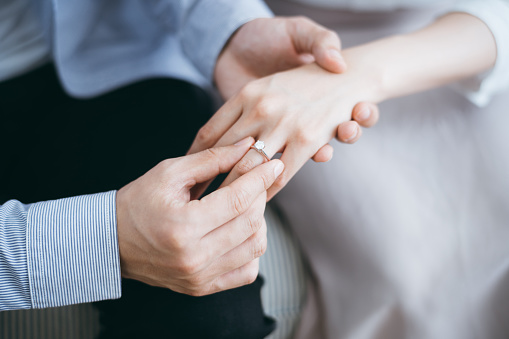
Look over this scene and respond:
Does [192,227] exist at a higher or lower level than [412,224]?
higher

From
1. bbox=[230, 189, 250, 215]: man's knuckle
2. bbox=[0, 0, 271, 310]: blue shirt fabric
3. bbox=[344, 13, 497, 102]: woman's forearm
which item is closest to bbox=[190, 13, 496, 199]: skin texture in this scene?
bbox=[344, 13, 497, 102]: woman's forearm

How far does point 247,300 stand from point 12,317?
47cm

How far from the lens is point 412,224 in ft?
2.79

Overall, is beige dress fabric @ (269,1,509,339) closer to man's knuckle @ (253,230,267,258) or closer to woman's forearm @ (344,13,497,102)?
woman's forearm @ (344,13,497,102)

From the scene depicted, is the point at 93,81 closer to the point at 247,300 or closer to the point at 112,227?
the point at 112,227

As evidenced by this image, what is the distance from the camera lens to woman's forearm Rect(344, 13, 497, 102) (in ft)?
2.84

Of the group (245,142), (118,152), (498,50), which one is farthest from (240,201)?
(498,50)

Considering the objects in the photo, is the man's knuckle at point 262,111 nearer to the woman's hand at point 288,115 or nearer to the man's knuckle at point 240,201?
the woman's hand at point 288,115

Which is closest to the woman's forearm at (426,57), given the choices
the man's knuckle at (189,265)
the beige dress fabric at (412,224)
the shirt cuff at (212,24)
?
the beige dress fabric at (412,224)

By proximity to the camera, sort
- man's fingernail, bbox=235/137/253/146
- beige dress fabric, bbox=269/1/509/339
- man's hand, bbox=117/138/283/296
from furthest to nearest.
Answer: beige dress fabric, bbox=269/1/509/339 → man's fingernail, bbox=235/137/253/146 → man's hand, bbox=117/138/283/296

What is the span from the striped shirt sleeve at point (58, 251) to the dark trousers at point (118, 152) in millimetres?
127

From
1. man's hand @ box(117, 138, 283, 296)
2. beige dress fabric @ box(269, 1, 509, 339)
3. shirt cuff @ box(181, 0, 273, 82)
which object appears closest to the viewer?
man's hand @ box(117, 138, 283, 296)

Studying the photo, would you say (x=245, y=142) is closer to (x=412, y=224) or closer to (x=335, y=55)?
(x=335, y=55)

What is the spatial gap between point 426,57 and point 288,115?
1.20 ft
